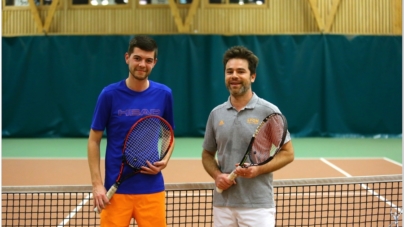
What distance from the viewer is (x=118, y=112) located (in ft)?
7.12

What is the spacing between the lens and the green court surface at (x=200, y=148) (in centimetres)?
841

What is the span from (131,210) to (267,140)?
0.73 meters

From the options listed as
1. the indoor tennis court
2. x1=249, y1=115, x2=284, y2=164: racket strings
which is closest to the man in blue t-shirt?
x1=249, y1=115, x2=284, y2=164: racket strings

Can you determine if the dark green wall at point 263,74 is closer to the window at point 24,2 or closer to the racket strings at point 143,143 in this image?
the window at point 24,2

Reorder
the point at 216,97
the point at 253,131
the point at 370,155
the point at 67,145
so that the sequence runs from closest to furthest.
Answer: the point at 253,131, the point at 370,155, the point at 67,145, the point at 216,97

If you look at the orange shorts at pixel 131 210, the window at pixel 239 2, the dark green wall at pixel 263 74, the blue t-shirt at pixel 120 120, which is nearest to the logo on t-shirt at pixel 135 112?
the blue t-shirt at pixel 120 120

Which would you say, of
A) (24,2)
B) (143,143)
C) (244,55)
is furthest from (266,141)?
(24,2)

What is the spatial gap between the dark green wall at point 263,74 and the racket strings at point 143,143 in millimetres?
8784

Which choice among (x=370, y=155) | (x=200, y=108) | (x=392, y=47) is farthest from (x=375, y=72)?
(x=200, y=108)

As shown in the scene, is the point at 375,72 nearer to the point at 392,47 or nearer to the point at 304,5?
the point at 392,47

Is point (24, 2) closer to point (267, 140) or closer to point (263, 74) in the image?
point (263, 74)

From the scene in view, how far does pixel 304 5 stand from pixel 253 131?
9933mm

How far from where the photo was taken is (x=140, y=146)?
2.18 m

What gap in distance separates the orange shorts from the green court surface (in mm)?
5967
